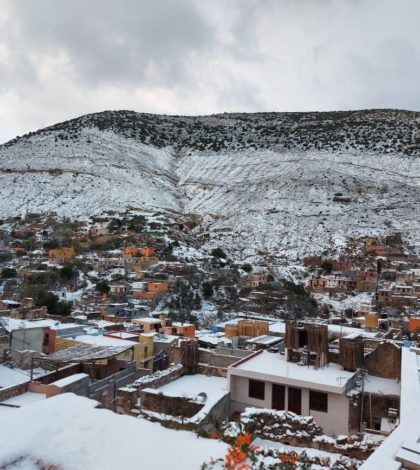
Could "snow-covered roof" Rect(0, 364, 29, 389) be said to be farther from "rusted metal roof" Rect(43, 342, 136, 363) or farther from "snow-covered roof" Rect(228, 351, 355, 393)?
"snow-covered roof" Rect(228, 351, 355, 393)

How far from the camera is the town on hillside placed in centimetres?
890

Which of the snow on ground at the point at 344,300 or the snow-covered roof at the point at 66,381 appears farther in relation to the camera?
the snow on ground at the point at 344,300

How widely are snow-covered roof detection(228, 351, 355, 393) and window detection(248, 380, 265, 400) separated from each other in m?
0.14

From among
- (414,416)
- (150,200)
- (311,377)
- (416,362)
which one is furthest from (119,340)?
(150,200)

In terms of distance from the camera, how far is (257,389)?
1295 centimetres

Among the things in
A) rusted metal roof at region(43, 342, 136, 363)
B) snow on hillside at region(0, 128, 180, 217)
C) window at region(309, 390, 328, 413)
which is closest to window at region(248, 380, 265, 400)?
window at region(309, 390, 328, 413)

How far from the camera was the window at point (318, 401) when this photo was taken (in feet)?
40.5

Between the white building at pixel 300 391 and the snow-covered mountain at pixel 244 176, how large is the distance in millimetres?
56380

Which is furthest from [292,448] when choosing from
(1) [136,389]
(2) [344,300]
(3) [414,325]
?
(2) [344,300]

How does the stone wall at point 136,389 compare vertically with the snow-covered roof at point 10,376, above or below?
above

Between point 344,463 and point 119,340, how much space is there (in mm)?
17511

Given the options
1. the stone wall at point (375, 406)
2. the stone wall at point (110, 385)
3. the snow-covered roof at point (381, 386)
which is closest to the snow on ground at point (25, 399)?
the stone wall at point (110, 385)

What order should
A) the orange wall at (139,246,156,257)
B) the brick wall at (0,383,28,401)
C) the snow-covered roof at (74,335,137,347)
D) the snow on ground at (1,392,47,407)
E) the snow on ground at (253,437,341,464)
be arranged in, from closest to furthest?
the snow on ground at (253,437,341,464), the snow on ground at (1,392,47,407), the brick wall at (0,383,28,401), the snow-covered roof at (74,335,137,347), the orange wall at (139,246,156,257)

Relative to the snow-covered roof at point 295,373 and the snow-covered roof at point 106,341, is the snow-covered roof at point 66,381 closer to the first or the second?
the snow-covered roof at point 295,373
